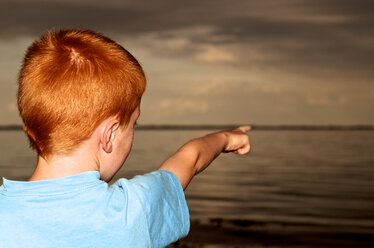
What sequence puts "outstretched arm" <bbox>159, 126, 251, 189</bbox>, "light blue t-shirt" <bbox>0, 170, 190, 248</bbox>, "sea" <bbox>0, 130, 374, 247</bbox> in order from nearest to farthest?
"light blue t-shirt" <bbox>0, 170, 190, 248</bbox>, "outstretched arm" <bbox>159, 126, 251, 189</bbox>, "sea" <bbox>0, 130, 374, 247</bbox>

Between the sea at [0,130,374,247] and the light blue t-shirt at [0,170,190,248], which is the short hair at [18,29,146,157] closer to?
the light blue t-shirt at [0,170,190,248]

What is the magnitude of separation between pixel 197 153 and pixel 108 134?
0.35 meters

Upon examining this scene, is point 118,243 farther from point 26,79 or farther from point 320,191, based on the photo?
point 320,191

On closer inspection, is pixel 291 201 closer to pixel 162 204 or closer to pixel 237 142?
pixel 237 142

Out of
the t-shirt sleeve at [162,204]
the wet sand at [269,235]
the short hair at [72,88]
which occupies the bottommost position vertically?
the wet sand at [269,235]

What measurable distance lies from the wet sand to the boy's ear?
21.9 feet

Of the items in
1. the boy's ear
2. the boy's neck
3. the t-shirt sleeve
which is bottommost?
the t-shirt sleeve

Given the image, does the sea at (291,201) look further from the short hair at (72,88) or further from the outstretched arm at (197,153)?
the short hair at (72,88)

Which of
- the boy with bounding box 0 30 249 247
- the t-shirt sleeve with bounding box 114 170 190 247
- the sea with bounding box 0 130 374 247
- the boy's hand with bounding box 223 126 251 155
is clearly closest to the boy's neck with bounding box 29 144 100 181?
the boy with bounding box 0 30 249 247

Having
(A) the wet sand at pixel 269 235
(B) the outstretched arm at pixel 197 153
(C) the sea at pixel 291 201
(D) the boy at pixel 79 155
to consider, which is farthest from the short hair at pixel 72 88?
(C) the sea at pixel 291 201

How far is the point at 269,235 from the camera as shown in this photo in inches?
356

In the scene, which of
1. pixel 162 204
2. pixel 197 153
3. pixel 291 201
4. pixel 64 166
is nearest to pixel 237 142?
pixel 197 153

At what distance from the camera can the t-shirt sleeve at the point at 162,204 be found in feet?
4.66

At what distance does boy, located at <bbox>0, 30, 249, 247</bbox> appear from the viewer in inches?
54.1
